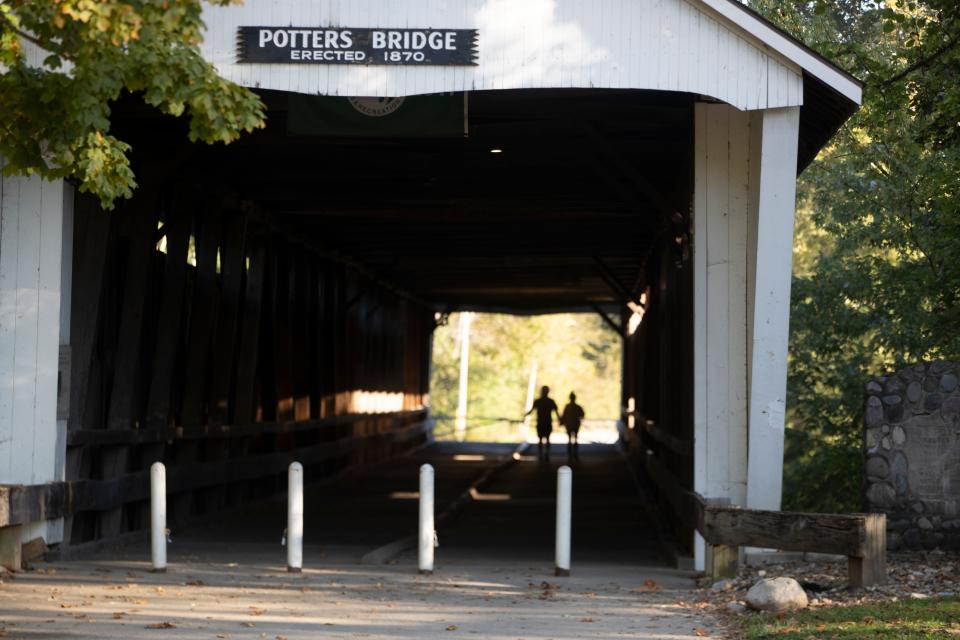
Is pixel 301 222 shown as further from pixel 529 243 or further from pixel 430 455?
pixel 430 455

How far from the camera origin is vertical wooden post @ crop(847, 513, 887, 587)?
375 inches

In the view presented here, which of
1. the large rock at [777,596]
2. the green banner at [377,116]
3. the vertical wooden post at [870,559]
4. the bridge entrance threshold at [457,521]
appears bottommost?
the bridge entrance threshold at [457,521]

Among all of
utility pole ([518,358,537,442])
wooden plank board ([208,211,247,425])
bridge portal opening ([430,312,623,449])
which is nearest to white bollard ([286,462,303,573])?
wooden plank board ([208,211,247,425])

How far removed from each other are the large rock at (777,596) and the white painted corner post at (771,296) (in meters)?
2.07

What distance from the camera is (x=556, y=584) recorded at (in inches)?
432

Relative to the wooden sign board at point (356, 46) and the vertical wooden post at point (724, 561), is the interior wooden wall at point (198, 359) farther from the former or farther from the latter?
the vertical wooden post at point (724, 561)

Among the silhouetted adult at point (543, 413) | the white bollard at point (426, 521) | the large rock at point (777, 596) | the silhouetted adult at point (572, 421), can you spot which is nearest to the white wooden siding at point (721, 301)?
the white bollard at point (426, 521)

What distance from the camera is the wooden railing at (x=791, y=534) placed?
9555 mm

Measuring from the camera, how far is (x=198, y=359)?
52.6 ft

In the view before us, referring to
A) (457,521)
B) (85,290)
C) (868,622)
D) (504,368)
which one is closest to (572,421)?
(457,521)

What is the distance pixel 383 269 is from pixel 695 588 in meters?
18.0

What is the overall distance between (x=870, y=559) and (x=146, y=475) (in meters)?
7.60

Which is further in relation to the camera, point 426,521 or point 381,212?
point 381,212

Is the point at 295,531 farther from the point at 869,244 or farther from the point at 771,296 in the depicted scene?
the point at 869,244
